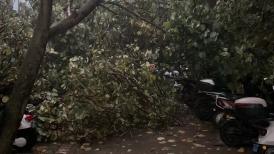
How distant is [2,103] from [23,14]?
4.32 meters

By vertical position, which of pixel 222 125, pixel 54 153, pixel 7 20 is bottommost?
pixel 54 153

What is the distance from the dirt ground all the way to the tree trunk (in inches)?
→ 97.0

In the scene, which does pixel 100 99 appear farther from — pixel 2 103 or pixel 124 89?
pixel 2 103

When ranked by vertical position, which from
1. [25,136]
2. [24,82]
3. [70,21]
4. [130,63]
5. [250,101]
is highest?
[70,21]

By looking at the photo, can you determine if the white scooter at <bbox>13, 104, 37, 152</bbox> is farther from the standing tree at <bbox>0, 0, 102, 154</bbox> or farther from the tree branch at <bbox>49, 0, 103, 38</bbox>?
the tree branch at <bbox>49, 0, 103, 38</bbox>

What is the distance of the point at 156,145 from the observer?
805 cm

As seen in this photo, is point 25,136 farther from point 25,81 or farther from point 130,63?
point 130,63

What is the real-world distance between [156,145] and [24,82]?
11.4 ft

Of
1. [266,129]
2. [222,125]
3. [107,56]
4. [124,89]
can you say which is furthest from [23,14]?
[266,129]

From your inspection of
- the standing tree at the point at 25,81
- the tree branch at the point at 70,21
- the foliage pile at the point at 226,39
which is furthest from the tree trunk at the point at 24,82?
the foliage pile at the point at 226,39

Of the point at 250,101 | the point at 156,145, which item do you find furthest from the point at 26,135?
the point at 250,101

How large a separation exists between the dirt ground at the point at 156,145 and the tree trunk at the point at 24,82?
97.0 inches

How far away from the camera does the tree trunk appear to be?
5.36 metres

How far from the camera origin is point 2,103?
7469 millimetres
